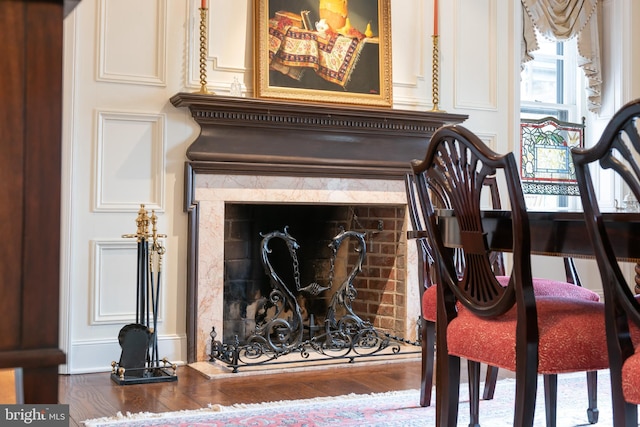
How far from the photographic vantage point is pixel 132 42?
12.5 feet

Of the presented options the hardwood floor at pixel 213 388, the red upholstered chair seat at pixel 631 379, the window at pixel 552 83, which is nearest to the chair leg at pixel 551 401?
the red upholstered chair seat at pixel 631 379

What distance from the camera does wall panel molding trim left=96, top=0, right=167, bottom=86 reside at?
3.74 metres

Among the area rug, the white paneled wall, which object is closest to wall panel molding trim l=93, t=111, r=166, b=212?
the white paneled wall

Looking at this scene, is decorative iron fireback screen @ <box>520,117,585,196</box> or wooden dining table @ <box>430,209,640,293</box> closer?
wooden dining table @ <box>430,209,640,293</box>

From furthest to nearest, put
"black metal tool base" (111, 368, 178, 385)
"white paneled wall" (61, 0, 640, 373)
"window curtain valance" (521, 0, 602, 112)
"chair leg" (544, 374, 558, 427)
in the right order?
"window curtain valance" (521, 0, 602, 112), "white paneled wall" (61, 0, 640, 373), "black metal tool base" (111, 368, 178, 385), "chair leg" (544, 374, 558, 427)

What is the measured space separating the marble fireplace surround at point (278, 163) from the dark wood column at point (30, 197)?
9.65 ft

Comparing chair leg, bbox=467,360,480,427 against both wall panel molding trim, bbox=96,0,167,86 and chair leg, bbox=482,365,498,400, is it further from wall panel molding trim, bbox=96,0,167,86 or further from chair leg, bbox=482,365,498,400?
wall panel molding trim, bbox=96,0,167,86

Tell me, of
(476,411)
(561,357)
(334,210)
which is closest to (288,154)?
(334,210)

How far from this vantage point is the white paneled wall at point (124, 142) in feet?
12.0

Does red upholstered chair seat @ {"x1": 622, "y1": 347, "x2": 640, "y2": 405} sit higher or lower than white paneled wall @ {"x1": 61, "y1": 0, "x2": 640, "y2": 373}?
lower

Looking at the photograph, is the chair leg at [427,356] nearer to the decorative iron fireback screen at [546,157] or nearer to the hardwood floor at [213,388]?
the hardwood floor at [213,388]

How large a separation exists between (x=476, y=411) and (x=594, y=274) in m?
3.09

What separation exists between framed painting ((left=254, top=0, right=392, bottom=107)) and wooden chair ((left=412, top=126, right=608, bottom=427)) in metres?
1.97

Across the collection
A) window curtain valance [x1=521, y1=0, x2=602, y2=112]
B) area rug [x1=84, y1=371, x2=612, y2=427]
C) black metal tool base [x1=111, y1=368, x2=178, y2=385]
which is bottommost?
area rug [x1=84, y1=371, x2=612, y2=427]
